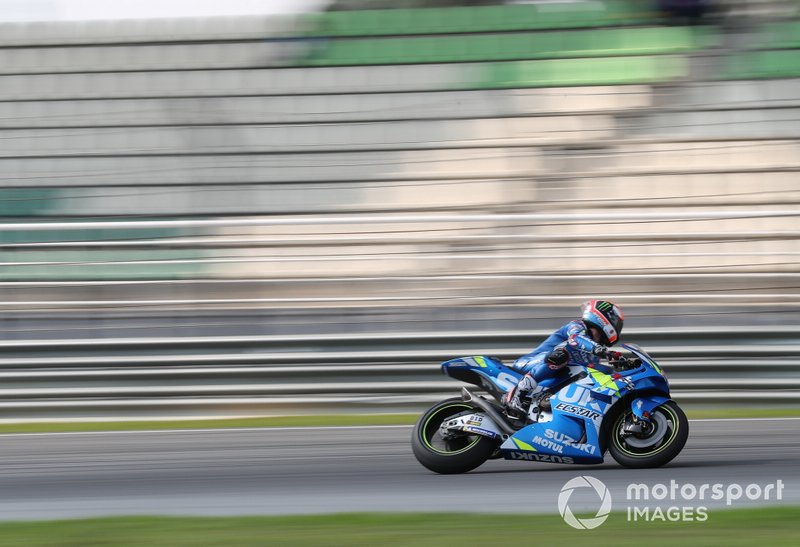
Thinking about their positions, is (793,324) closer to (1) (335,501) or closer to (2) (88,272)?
(1) (335,501)

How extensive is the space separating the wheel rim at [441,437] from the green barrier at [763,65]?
869 centimetres

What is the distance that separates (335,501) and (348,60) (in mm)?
9918

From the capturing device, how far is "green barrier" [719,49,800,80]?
1373 centimetres

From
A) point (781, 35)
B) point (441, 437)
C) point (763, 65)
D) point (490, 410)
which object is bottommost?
Answer: point (441, 437)

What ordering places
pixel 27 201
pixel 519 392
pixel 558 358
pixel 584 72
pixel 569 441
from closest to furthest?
pixel 569 441
pixel 558 358
pixel 519 392
pixel 584 72
pixel 27 201

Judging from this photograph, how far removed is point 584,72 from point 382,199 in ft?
10.9

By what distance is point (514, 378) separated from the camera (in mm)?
6938

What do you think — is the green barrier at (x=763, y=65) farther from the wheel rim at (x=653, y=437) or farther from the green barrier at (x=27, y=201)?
the green barrier at (x=27, y=201)

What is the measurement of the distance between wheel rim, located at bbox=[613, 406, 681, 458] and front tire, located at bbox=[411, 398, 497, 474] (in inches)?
31.7

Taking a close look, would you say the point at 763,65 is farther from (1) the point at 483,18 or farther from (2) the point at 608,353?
(2) the point at 608,353

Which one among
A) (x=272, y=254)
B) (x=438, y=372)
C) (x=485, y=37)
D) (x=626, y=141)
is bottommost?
(x=438, y=372)

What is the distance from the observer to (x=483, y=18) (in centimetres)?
Result: 1490

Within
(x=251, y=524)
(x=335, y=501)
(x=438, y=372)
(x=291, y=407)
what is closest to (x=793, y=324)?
(x=438, y=372)

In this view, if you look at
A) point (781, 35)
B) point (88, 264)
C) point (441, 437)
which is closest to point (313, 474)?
point (441, 437)
